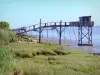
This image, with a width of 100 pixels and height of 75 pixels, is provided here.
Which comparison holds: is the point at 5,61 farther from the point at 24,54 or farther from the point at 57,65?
the point at 24,54

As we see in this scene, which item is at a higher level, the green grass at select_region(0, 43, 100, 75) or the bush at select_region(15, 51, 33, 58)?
the bush at select_region(15, 51, 33, 58)

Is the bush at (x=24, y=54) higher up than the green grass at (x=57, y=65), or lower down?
higher up

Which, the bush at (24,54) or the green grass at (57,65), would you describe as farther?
the bush at (24,54)

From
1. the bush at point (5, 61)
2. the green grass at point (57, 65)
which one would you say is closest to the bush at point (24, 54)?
the green grass at point (57, 65)

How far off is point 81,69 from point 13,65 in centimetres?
539

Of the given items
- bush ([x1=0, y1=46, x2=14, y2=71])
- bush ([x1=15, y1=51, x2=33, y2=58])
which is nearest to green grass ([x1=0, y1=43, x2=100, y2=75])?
bush ([x1=0, y1=46, x2=14, y2=71])

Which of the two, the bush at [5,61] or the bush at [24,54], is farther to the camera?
the bush at [24,54]

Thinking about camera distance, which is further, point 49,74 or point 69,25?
point 69,25

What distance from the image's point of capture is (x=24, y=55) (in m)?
28.7

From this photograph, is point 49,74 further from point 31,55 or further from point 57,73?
point 31,55

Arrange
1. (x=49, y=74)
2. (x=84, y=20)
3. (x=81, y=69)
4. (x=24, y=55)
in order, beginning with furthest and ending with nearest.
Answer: (x=84, y=20), (x=24, y=55), (x=81, y=69), (x=49, y=74)

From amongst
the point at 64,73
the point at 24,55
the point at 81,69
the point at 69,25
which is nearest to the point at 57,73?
the point at 64,73

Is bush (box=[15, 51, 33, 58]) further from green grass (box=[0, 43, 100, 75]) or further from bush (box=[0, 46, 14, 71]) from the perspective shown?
bush (box=[0, 46, 14, 71])

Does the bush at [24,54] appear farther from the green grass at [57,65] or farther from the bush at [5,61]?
the bush at [5,61]
